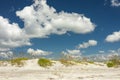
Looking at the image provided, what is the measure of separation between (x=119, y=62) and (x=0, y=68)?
38958 mm

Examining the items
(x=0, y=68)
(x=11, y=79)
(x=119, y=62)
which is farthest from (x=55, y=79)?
(x=119, y=62)

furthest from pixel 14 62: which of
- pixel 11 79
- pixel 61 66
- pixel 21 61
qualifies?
pixel 11 79

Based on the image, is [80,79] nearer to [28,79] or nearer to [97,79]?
[97,79]

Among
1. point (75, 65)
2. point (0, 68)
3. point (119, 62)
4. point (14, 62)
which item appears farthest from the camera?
point (119, 62)

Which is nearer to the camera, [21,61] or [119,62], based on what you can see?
[21,61]

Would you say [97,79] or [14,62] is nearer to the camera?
[97,79]

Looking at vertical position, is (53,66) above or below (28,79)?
above

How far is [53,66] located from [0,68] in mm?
14295

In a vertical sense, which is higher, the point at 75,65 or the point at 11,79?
the point at 75,65

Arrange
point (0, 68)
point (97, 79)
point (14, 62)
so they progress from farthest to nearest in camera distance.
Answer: point (14, 62), point (0, 68), point (97, 79)

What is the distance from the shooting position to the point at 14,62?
71.4 metres

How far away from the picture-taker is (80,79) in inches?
1538

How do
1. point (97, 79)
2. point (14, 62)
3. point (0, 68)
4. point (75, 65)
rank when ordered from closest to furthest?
point (97, 79)
point (0, 68)
point (14, 62)
point (75, 65)

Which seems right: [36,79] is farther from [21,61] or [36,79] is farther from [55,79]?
[21,61]
